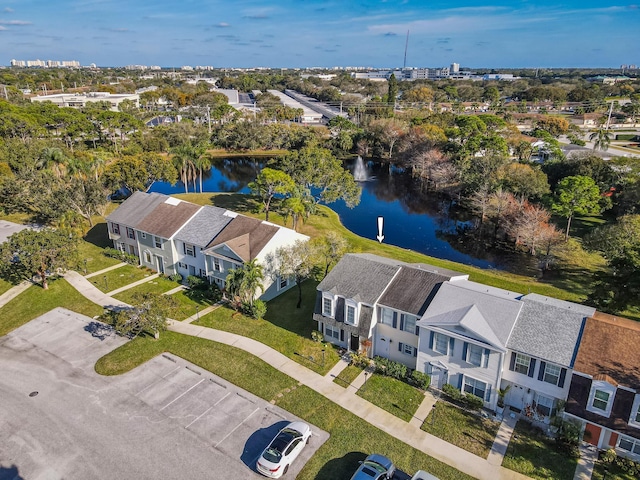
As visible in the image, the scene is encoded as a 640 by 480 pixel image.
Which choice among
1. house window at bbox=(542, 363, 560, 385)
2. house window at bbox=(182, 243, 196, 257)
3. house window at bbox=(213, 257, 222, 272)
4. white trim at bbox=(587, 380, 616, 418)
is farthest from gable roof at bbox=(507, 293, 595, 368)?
house window at bbox=(182, 243, 196, 257)

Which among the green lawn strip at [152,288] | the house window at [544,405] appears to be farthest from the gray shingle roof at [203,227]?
the house window at [544,405]

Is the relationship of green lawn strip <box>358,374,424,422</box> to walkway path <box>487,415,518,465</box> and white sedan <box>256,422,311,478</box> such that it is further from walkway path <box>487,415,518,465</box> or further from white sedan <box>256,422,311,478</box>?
white sedan <box>256,422,311,478</box>

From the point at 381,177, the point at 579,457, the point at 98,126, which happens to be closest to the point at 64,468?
the point at 579,457

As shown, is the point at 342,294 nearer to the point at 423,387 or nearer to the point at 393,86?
the point at 423,387

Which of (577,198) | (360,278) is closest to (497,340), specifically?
(360,278)

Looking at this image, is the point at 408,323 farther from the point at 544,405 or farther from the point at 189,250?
the point at 189,250
